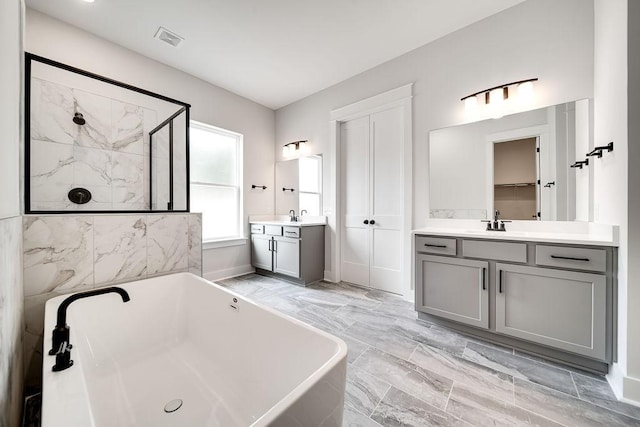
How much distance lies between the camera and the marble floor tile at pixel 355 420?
1.17 metres

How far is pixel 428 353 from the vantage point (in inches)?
68.7

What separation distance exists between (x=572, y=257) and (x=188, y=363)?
2.53 meters

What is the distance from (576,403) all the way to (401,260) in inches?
67.4

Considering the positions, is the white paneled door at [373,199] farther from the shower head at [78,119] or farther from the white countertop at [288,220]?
the shower head at [78,119]

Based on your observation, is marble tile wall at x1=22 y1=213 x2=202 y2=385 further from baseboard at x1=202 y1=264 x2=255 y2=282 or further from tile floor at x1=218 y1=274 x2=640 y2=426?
baseboard at x1=202 y1=264 x2=255 y2=282

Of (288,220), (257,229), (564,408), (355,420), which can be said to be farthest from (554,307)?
(257,229)

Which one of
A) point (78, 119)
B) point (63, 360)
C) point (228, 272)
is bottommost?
point (228, 272)

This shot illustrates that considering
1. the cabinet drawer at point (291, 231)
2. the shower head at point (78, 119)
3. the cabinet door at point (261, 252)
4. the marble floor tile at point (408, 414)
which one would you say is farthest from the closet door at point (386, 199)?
the shower head at point (78, 119)

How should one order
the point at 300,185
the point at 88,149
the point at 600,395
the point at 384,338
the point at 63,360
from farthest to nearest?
the point at 300,185 → the point at 88,149 → the point at 384,338 → the point at 600,395 → the point at 63,360

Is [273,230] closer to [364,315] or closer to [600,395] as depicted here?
[364,315]

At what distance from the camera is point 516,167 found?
2.15 metres

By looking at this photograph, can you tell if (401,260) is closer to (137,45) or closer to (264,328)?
(264,328)

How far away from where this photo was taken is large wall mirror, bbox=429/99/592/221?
191 cm

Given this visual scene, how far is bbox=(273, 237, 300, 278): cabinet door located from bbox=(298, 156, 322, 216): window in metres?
0.64
